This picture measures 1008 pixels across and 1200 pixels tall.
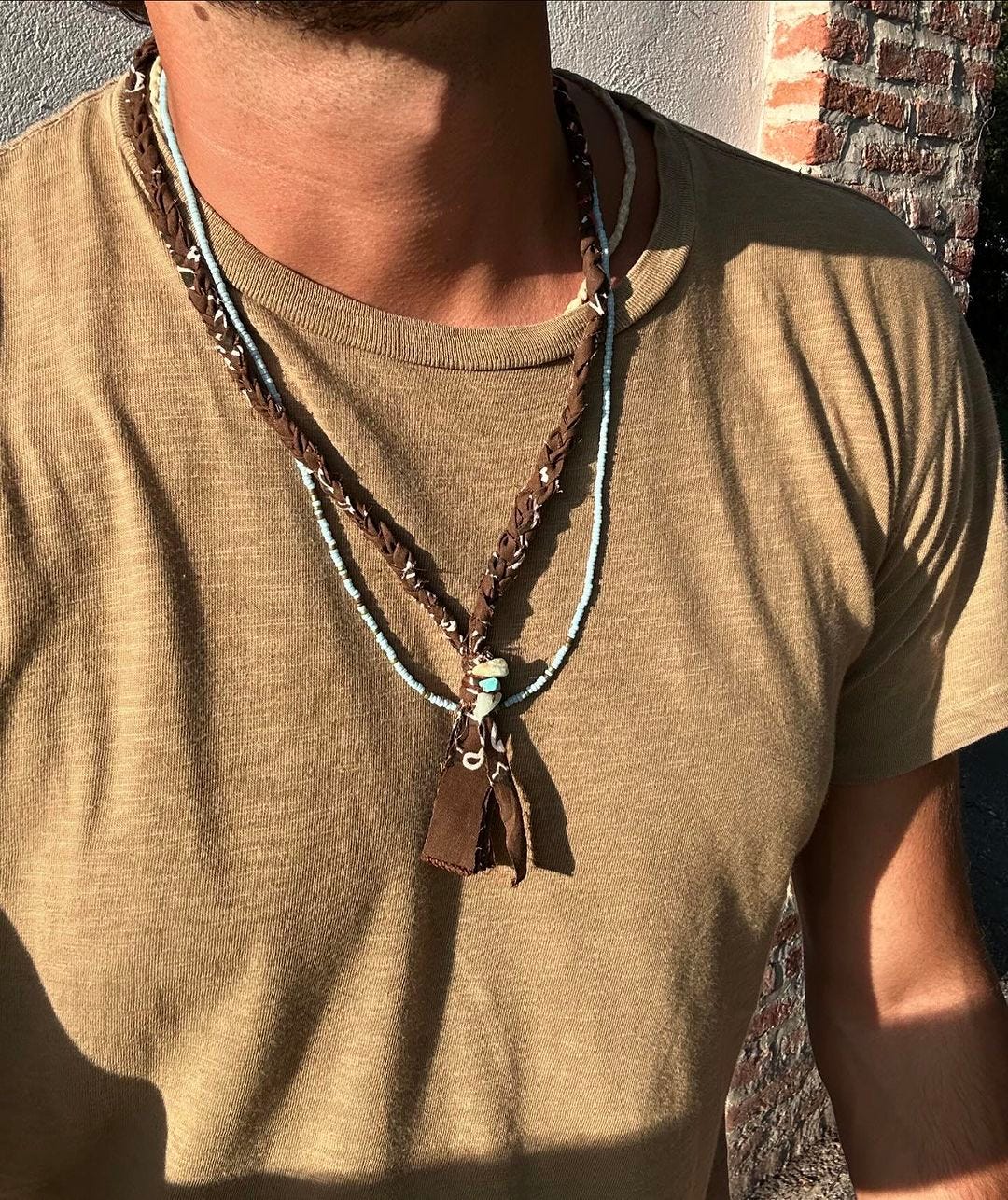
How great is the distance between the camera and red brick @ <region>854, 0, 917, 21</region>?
9.15ft

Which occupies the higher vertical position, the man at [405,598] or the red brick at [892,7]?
the red brick at [892,7]

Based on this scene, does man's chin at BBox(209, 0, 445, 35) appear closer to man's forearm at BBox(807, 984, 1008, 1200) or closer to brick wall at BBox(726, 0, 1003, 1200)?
man's forearm at BBox(807, 984, 1008, 1200)

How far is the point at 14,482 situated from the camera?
0.74 metres

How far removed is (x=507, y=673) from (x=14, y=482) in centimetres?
40

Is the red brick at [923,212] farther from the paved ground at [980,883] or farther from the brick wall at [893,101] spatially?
the paved ground at [980,883]

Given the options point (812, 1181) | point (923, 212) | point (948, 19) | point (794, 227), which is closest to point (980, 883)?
point (812, 1181)

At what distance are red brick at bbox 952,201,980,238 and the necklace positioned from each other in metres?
2.74

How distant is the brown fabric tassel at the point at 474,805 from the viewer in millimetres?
832

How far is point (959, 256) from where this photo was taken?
321 cm

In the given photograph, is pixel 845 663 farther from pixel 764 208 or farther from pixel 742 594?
pixel 764 208

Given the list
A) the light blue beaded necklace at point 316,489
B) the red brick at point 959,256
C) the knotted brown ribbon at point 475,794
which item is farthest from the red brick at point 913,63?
the knotted brown ribbon at point 475,794

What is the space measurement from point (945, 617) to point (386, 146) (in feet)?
2.40

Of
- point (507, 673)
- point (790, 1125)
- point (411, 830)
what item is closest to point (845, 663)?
point (507, 673)

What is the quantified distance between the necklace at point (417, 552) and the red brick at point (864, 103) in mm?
2304
